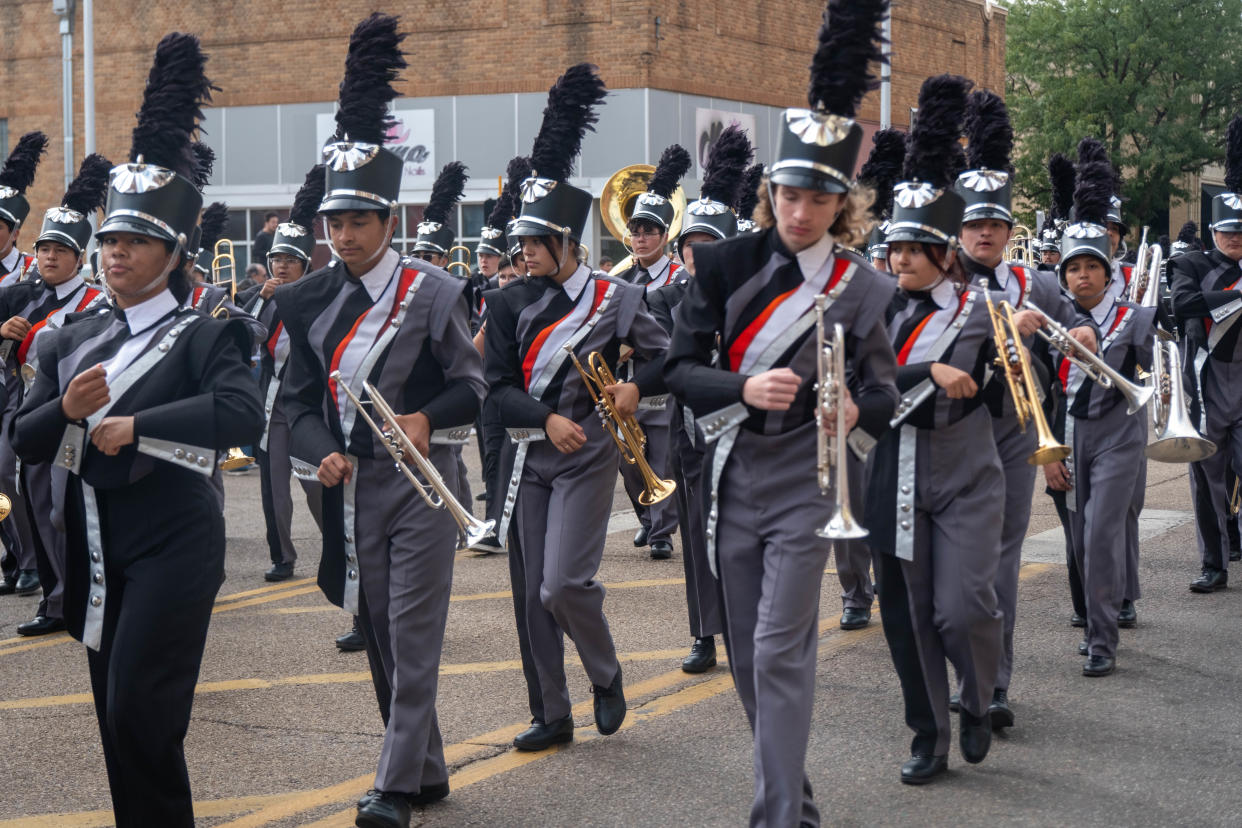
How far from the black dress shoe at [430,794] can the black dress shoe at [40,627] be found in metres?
3.85

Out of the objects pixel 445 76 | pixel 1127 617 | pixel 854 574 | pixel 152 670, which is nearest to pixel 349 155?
pixel 152 670

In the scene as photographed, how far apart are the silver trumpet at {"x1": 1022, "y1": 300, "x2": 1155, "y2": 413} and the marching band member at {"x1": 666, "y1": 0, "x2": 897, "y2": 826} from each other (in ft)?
5.45

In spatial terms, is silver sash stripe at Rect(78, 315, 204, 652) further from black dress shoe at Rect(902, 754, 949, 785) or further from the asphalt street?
black dress shoe at Rect(902, 754, 949, 785)

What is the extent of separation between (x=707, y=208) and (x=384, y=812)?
628 cm

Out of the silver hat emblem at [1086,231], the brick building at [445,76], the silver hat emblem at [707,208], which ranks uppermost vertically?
the brick building at [445,76]

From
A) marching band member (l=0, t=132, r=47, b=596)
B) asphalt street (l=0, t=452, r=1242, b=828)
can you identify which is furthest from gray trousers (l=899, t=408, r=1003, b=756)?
marching band member (l=0, t=132, r=47, b=596)

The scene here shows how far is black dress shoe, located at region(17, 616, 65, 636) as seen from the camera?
870 cm

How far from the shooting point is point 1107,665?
24.5 ft

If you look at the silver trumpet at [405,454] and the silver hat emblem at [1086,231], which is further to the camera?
the silver hat emblem at [1086,231]

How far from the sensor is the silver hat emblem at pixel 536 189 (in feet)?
22.7

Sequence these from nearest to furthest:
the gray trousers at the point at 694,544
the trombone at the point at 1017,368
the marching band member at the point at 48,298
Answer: the trombone at the point at 1017,368
the gray trousers at the point at 694,544
the marching band member at the point at 48,298

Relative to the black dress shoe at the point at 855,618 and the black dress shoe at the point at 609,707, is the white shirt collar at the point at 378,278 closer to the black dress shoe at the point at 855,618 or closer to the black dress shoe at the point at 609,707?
the black dress shoe at the point at 609,707

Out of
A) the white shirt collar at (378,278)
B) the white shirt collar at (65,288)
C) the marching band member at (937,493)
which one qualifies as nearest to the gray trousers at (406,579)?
the white shirt collar at (378,278)

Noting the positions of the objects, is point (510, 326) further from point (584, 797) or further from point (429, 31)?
point (429, 31)
